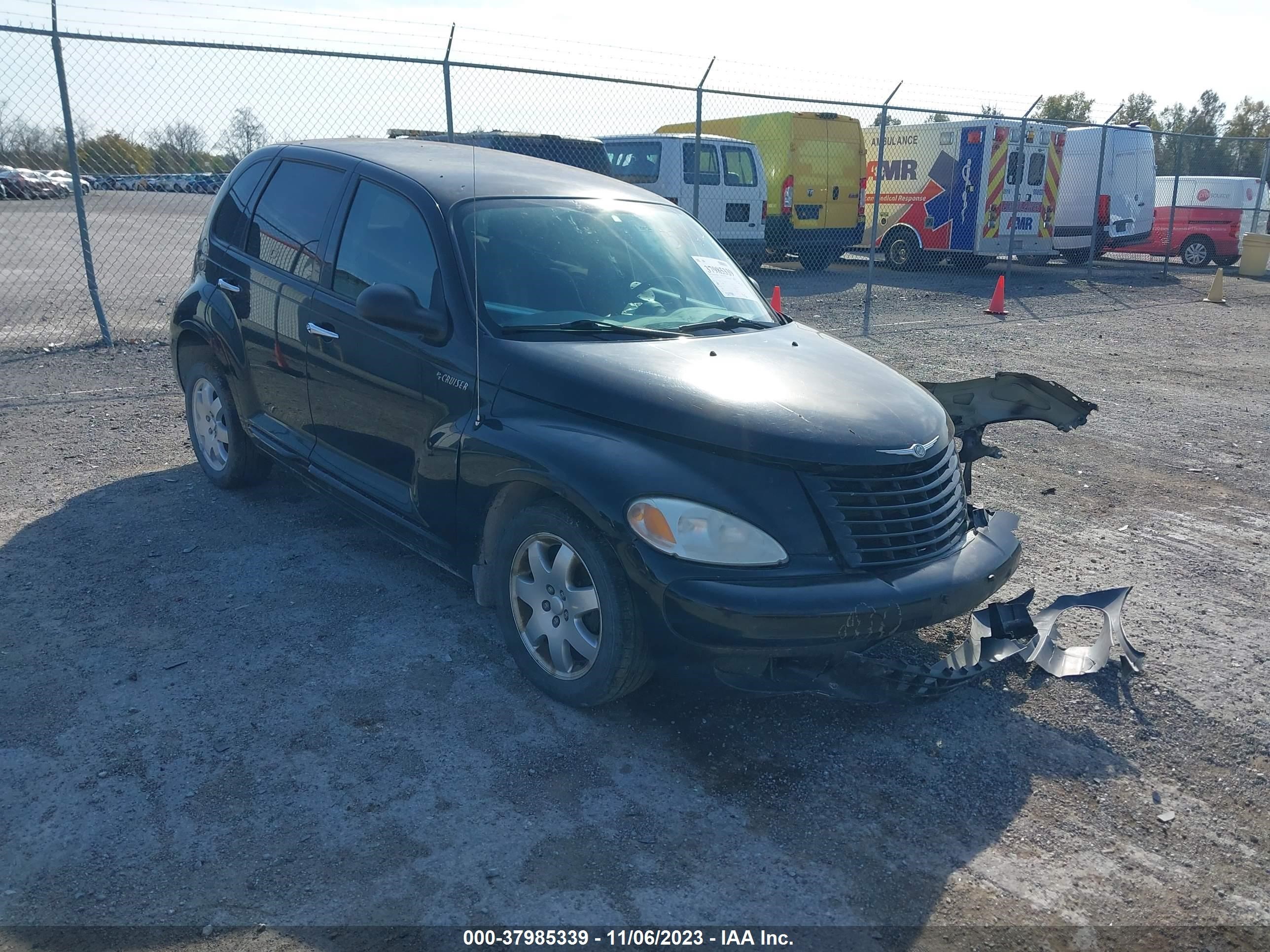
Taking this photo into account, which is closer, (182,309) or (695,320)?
(695,320)

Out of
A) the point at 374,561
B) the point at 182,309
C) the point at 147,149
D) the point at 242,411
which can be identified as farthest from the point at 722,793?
the point at 147,149

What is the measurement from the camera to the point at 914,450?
11.3 ft

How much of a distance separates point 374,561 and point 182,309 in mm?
1907

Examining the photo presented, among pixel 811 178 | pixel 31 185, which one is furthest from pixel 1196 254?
pixel 31 185

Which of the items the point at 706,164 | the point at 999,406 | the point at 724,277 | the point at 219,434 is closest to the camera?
the point at 724,277

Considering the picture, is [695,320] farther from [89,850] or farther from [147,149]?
[147,149]

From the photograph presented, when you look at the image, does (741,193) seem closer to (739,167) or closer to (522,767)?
(739,167)

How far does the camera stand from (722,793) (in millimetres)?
3166

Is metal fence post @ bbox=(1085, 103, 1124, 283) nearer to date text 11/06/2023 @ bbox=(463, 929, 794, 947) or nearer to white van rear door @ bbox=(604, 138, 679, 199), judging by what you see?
white van rear door @ bbox=(604, 138, 679, 199)

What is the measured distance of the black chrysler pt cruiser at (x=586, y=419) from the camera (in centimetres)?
319

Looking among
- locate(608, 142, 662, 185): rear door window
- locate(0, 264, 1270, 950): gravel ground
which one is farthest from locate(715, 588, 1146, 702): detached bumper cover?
locate(608, 142, 662, 185): rear door window

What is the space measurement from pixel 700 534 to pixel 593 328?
1133 millimetres

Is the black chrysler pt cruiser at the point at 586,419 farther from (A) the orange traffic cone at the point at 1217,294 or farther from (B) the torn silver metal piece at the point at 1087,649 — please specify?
(A) the orange traffic cone at the point at 1217,294

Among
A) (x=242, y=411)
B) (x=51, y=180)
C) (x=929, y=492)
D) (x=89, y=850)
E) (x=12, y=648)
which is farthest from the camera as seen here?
(x=51, y=180)
